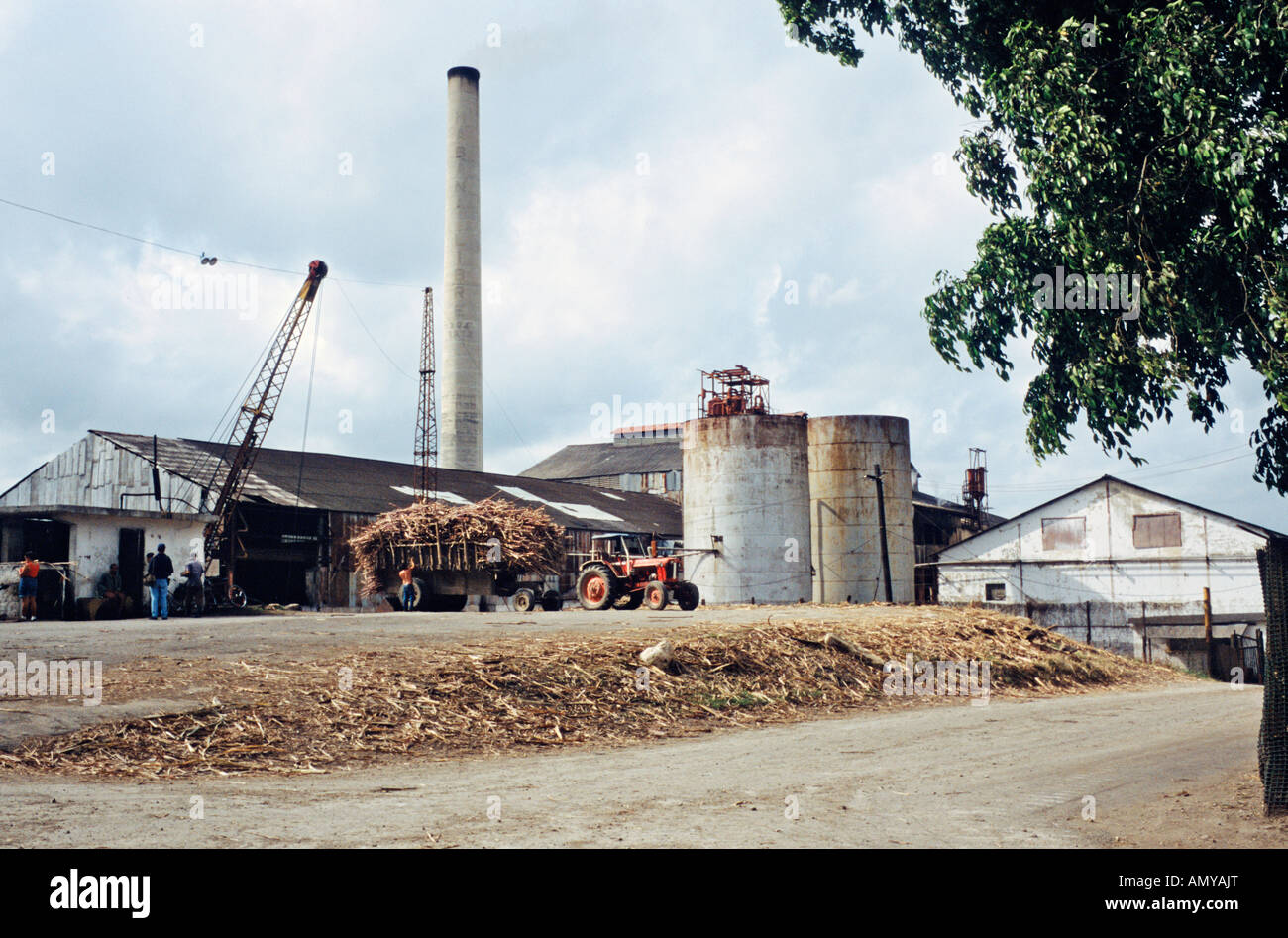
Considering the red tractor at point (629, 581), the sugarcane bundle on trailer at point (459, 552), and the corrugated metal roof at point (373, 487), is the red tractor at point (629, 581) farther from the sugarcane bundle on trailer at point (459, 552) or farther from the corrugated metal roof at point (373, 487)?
the corrugated metal roof at point (373, 487)

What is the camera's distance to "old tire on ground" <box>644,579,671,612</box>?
30281 millimetres

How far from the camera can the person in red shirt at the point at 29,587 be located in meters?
25.5

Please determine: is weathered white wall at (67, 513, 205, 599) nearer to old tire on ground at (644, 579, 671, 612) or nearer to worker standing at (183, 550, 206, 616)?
worker standing at (183, 550, 206, 616)

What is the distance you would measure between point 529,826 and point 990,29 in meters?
8.92

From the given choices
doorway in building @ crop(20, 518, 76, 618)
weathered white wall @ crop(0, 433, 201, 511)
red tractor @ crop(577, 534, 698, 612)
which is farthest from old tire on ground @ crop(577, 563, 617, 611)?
weathered white wall @ crop(0, 433, 201, 511)

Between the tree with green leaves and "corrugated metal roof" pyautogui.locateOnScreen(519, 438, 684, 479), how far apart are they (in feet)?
209

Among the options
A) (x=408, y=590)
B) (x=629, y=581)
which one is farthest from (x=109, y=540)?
(x=629, y=581)

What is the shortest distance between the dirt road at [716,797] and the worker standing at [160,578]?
17.1 m

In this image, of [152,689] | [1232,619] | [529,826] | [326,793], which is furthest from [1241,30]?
[1232,619]

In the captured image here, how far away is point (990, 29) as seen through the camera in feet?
36.3

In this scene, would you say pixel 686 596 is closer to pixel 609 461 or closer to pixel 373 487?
pixel 373 487

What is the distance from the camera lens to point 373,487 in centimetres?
4503
